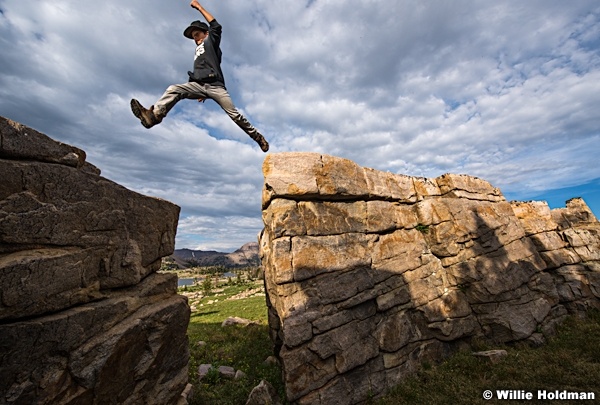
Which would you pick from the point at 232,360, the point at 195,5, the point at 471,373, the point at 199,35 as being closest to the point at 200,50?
the point at 199,35

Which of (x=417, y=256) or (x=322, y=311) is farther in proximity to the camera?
(x=417, y=256)

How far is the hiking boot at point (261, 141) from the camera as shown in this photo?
9.60m

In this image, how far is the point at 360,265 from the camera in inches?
475

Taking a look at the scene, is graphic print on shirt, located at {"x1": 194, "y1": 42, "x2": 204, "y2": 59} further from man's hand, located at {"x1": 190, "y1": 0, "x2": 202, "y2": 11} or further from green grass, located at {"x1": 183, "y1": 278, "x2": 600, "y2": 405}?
green grass, located at {"x1": 183, "y1": 278, "x2": 600, "y2": 405}

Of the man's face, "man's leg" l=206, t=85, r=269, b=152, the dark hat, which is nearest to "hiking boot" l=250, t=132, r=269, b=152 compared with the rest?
"man's leg" l=206, t=85, r=269, b=152

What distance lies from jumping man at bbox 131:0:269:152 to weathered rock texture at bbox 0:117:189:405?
260 cm

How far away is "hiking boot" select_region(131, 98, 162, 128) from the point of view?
7484 mm

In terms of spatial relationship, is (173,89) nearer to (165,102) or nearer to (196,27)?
(165,102)

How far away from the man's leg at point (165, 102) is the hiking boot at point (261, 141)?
2.12 metres

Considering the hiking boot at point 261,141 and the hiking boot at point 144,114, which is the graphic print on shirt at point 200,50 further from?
the hiking boot at point 261,141

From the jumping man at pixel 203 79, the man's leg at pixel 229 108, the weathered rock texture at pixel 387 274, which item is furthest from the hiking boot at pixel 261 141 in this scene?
the weathered rock texture at pixel 387 274

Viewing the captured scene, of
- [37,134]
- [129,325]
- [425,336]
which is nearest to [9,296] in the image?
[129,325]

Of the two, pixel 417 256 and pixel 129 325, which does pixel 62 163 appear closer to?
pixel 129 325

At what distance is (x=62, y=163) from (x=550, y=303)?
24.1 metres
